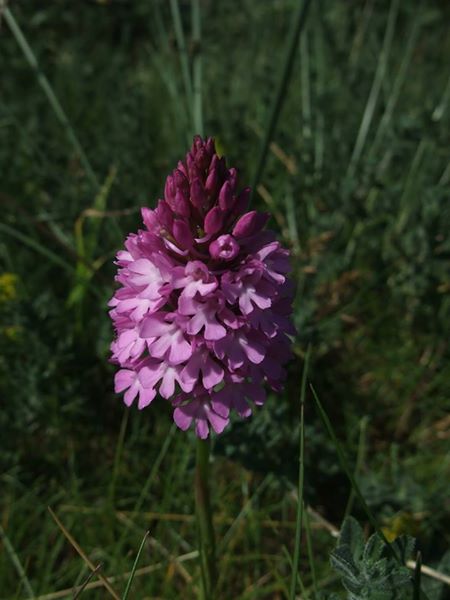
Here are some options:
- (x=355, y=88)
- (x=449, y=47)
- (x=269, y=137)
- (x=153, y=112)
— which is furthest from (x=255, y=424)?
(x=449, y=47)

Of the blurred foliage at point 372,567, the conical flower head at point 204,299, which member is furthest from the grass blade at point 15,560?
the blurred foliage at point 372,567

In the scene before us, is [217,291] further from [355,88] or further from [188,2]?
[188,2]

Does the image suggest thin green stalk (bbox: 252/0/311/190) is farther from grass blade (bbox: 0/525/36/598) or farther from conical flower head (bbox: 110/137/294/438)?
grass blade (bbox: 0/525/36/598)

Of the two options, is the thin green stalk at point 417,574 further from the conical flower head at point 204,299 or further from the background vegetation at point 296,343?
the conical flower head at point 204,299

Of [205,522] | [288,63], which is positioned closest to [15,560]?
[205,522]

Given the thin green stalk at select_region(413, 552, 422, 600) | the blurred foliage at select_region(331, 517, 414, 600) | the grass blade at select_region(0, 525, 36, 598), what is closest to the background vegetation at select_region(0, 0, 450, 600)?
the grass blade at select_region(0, 525, 36, 598)

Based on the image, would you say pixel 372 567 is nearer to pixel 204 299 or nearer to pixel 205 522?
pixel 205 522
